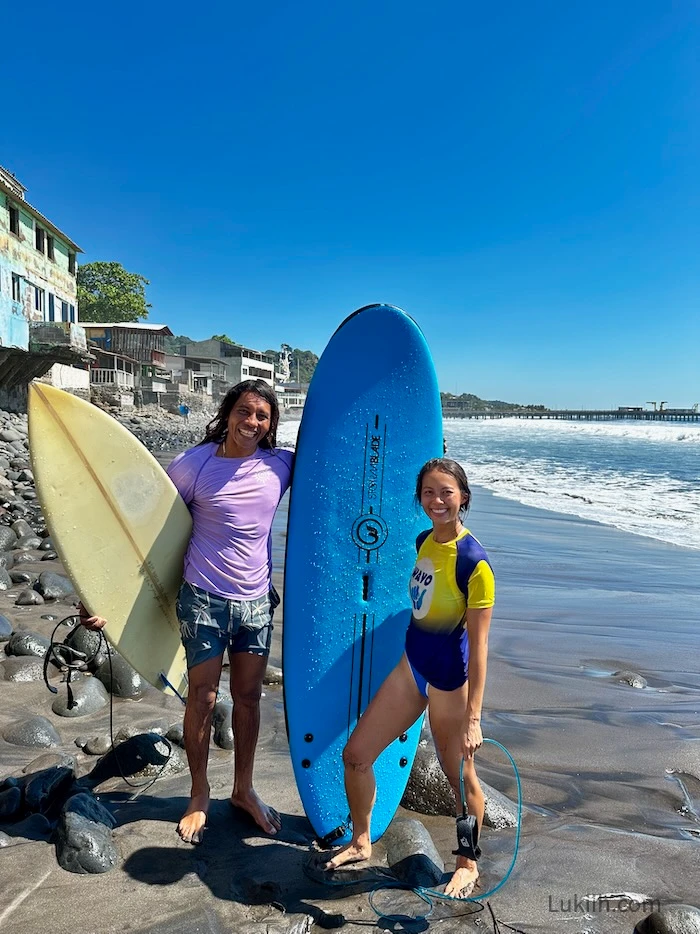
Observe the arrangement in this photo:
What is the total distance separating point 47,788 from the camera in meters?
2.44

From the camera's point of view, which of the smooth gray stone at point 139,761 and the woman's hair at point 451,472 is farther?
the smooth gray stone at point 139,761

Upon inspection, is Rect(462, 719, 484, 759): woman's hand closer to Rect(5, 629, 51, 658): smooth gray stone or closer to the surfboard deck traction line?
the surfboard deck traction line

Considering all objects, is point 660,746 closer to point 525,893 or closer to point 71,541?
point 525,893

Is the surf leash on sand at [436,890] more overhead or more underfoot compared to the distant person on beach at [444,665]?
more underfoot

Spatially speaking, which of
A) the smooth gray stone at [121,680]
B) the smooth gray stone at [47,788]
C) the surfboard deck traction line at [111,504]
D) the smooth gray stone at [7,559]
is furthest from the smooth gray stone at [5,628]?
the surfboard deck traction line at [111,504]

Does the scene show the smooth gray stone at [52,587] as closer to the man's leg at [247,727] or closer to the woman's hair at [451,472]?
the man's leg at [247,727]

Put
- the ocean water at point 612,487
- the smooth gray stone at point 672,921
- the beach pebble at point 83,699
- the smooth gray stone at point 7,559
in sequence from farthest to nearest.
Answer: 1. the ocean water at point 612,487
2. the smooth gray stone at point 7,559
3. the beach pebble at point 83,699
4. the smooth gray stone at point 672,921

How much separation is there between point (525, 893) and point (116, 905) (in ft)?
4.37

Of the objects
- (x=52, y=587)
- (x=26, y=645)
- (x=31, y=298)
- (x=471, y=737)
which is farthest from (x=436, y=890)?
(x=31, y=298)

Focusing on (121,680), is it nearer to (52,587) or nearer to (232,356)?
(52,587)

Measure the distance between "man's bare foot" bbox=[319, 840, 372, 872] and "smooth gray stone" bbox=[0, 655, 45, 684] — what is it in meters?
2.19

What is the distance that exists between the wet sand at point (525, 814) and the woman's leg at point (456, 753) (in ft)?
0.24

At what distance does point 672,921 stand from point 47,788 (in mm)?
2243

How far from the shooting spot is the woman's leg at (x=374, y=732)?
2.09 metres
